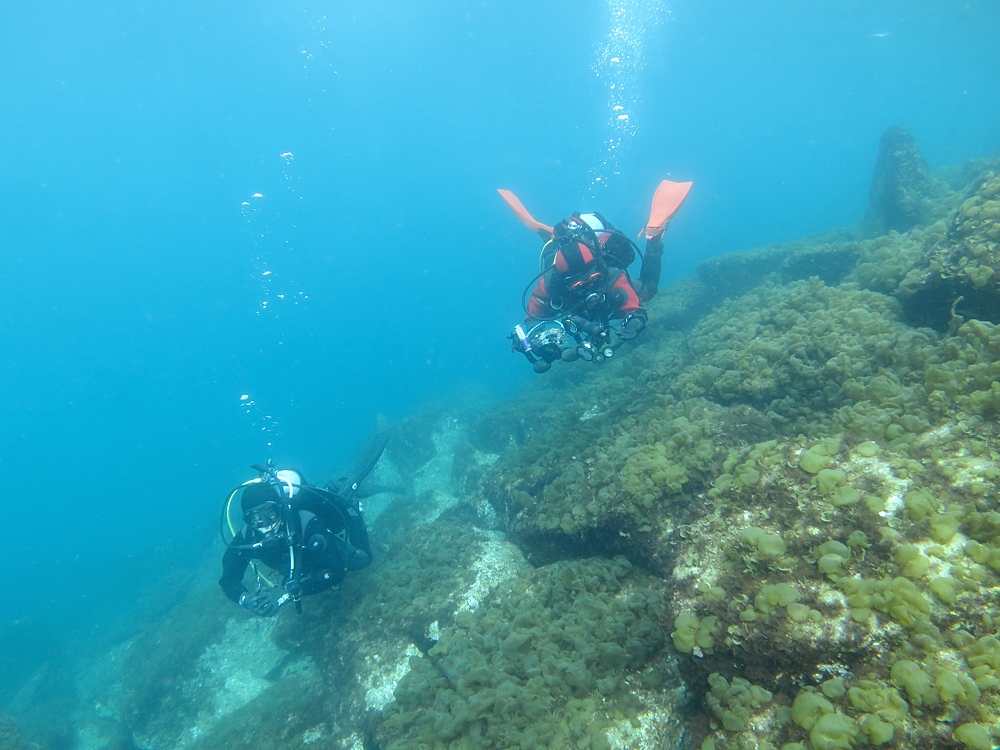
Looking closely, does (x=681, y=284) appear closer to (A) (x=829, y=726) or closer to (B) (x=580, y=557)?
(B) (x=580, y=557)

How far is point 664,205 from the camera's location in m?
8.41

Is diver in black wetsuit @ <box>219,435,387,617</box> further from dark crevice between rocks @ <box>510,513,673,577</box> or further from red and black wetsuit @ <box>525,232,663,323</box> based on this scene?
red and black wetsuit @ <box>525,232,663,323</box>

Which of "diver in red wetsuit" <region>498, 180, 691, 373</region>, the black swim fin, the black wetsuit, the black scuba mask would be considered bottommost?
the black swim fin

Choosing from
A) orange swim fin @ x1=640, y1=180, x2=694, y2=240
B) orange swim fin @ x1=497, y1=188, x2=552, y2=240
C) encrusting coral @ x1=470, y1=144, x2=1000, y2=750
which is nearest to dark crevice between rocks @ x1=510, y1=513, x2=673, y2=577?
encrusting coral @ x1=470, y1=144, x2=1000, y2=750

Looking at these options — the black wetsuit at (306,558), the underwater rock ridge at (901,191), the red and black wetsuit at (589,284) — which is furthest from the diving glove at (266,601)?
the underwater rock ridge at (901,191)

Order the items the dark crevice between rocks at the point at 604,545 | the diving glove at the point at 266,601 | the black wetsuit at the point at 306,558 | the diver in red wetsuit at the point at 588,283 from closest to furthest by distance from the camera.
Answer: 1. the dark crevice between rocks at the point at 604,545
2. the diving glove at the point at 266,601
3. the black wetsuit at the point at 306,558
4. the diver in red wetsuit at the point at 588,283

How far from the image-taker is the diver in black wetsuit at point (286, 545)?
18.8 ft

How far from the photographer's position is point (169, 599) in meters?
15.4

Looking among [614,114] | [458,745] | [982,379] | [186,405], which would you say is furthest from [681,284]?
[614,114]

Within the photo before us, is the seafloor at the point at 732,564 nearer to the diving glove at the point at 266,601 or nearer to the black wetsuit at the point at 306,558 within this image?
the black wetsuit at the point at 306,558

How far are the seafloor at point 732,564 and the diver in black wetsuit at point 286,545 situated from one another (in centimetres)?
63

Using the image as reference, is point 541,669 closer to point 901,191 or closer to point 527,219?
point 527,219

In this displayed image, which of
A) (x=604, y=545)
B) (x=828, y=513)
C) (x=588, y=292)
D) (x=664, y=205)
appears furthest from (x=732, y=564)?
(x=664, y=205)

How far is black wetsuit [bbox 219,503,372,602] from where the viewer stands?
5973 mm
